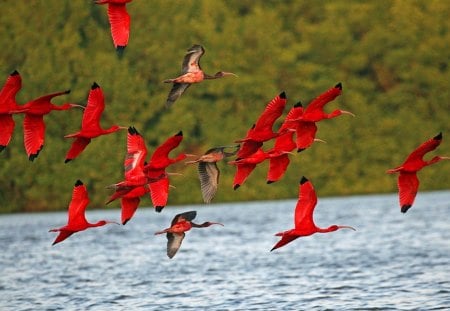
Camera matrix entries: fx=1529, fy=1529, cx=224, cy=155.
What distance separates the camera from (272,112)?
21.1m

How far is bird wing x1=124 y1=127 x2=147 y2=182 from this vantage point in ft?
68.1

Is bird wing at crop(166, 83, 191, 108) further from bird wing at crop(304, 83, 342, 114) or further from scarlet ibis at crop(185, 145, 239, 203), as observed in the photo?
bird wing at crop(304, 83, 342, 114)

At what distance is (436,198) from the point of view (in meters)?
65.1

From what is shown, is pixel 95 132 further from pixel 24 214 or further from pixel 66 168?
pixel 66 168

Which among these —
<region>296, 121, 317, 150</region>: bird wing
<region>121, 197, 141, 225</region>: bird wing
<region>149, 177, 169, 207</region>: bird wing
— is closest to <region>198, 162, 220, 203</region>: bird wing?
<region>149, 177, 169, 207</region>: bird wing

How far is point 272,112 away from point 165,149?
1560 mm

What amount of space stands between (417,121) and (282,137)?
5397 cm

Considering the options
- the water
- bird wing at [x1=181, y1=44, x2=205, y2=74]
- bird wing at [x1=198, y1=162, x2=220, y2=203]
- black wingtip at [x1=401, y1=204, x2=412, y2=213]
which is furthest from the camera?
the water

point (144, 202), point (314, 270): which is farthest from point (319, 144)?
point (314, 270)

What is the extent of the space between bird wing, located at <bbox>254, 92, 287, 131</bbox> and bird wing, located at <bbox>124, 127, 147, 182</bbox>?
164 centimetres

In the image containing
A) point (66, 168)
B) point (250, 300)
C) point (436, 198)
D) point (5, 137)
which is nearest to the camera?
point (5, 137)

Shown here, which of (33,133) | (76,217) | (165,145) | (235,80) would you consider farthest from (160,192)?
(235,80)

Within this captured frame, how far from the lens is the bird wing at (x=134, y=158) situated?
68.1ft

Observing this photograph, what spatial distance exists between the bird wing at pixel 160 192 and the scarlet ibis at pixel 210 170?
63 centimetres
